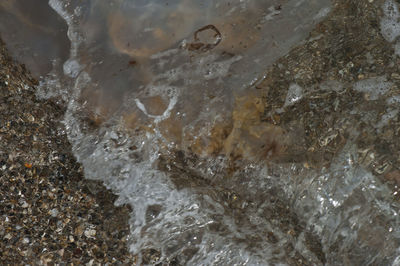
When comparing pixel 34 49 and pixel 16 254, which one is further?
pixel 34 49

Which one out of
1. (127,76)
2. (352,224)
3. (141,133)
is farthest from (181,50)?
(352,224)

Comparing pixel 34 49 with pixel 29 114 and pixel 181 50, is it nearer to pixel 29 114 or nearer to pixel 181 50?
pixel 29 114

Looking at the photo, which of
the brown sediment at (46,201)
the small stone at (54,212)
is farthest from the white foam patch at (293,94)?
the small stone at (54,212)

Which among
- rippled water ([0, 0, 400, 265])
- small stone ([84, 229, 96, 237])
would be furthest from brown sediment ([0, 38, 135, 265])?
rippled water ([0, 0, 400, 265])

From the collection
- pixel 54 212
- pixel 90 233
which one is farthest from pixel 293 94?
pixel 54 212

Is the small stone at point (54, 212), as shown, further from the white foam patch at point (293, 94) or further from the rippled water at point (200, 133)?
the white foam patch at point (293, 94)

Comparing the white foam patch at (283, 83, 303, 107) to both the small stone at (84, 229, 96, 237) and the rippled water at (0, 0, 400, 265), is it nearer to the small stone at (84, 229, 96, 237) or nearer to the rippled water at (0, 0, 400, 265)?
the rippled water at (0, 0, 400, 265)

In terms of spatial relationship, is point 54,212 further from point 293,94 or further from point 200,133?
point 293,94
